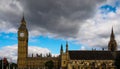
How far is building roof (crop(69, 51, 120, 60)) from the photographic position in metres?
153

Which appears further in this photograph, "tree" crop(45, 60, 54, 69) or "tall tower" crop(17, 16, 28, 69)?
"tall tower" crop(17, 16, 28, 69)

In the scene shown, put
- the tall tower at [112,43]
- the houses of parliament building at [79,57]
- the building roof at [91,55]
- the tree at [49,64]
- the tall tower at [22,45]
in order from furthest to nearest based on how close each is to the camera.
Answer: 1. the tall tower at [112,43]
2. the tall tower at [22,45]
3. the tree at [49,64]
4. the building roof at [91,55]
5. the houses of parliament building at [79,57]

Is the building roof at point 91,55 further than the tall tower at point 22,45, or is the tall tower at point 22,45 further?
the tall tower at point 22,45

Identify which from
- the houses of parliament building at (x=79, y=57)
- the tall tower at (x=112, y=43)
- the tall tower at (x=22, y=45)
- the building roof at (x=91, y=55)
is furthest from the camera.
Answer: the tall tower at (x=112, y=43)

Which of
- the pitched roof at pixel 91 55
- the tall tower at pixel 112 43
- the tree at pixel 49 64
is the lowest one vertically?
the tree at pixel 49 64

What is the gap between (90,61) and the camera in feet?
500

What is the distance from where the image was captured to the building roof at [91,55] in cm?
15325

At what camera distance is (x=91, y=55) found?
154 meters

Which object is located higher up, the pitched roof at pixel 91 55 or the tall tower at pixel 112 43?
the tall tower at pixel 112 43

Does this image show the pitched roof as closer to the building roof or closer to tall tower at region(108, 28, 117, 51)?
the building roof

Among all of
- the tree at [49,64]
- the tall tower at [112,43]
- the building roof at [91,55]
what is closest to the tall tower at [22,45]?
the tree at [49,64]

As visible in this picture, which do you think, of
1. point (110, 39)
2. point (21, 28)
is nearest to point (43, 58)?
point (21, 28)

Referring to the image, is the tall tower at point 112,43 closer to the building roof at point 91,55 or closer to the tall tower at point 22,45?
the building roof at point 91,55

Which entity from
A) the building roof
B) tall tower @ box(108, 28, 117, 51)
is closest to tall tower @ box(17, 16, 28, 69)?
the building roof
